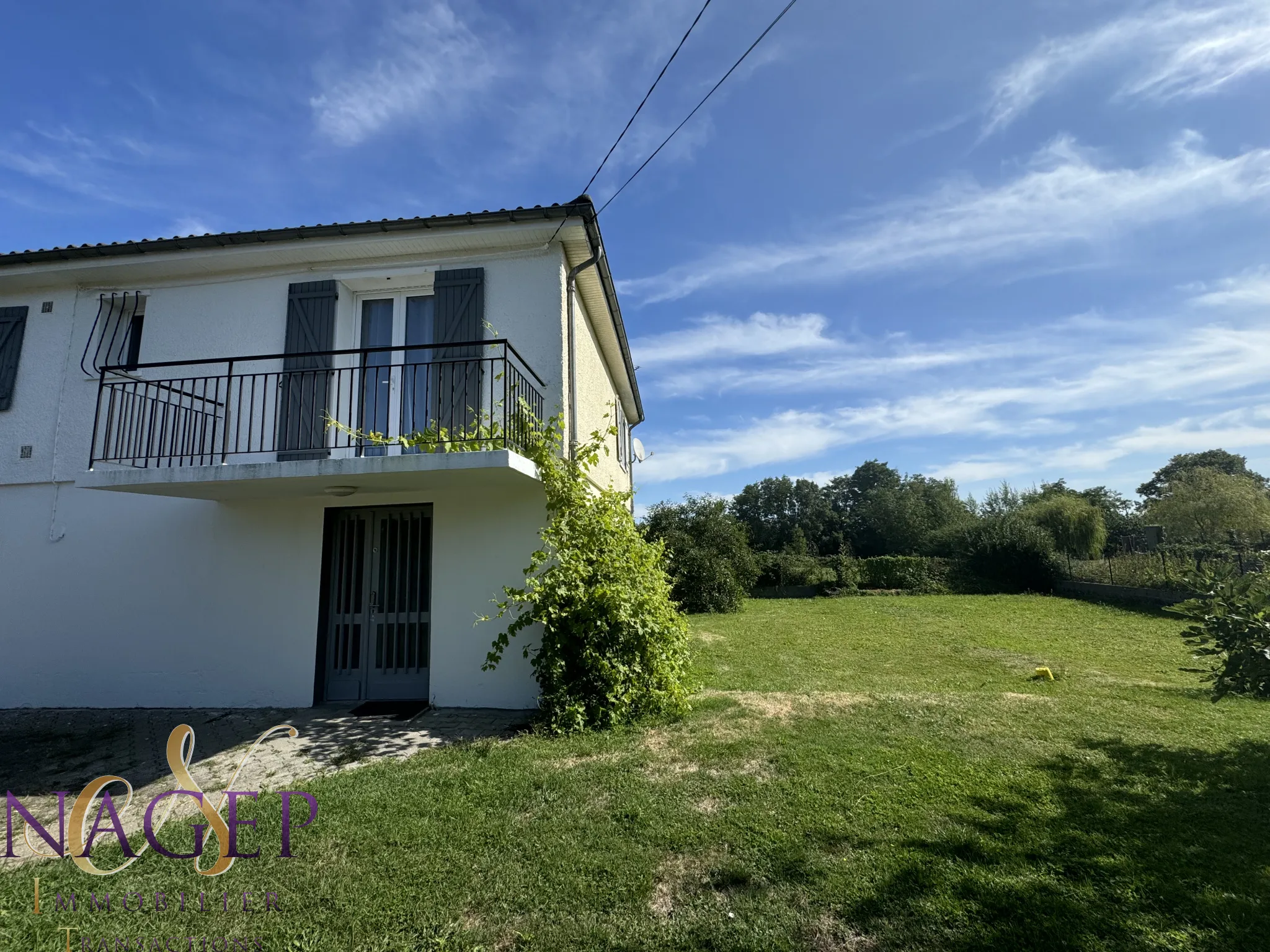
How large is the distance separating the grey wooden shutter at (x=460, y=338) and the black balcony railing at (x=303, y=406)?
0.02 meters

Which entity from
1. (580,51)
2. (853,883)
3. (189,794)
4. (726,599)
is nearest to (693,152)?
(580,51)

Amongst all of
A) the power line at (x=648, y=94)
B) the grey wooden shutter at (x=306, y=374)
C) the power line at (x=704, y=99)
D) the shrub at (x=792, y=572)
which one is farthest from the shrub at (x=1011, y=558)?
the grey wooden shutter at (x=306, y=374)

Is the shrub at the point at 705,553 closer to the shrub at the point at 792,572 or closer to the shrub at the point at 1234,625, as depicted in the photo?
the shrub at the point at 792,572

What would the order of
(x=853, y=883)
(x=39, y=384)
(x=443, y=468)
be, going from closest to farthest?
(x=853, y=883), (x=443, y=468), (x=39, y=384)

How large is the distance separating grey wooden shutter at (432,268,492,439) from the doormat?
3269 mm

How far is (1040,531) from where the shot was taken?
1989 cm

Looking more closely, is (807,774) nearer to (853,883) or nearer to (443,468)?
(853,883)

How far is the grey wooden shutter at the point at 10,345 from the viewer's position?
7.92m

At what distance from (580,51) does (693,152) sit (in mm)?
1545

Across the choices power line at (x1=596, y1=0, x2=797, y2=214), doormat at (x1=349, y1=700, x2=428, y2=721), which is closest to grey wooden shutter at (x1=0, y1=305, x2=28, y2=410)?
doormat at (x1=349, y1=700, x2=428, y2=721)

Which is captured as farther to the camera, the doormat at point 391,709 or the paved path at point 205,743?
the doormat at point 391,709

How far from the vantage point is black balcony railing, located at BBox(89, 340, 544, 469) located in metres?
6.74

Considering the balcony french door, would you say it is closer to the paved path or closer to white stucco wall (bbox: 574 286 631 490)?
white stucco wall (bbox: 574 286 631 490)

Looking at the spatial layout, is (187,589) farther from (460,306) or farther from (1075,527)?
(1075,527)
